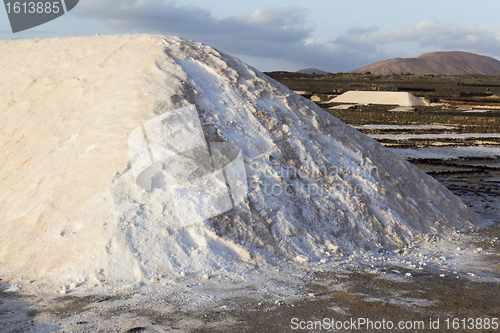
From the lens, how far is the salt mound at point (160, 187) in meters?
5.11

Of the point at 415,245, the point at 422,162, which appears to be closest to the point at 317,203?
the point at 415,245

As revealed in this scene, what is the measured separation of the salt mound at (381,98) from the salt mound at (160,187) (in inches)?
1285

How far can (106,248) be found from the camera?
4.93 metres

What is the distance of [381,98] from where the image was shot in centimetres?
4059

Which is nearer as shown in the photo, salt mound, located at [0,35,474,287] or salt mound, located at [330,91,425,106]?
salt mound, located at [0,35,474,287]

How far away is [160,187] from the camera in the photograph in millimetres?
5637

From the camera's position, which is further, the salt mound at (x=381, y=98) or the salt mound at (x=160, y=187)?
the salt mound at (x=381, y=98)

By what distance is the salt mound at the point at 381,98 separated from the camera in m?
39.0

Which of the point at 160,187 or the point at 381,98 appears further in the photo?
the point at 381,98

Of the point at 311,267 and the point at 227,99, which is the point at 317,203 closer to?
the point at 311,267

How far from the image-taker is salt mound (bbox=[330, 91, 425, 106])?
128 ft

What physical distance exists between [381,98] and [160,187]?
38043 mm

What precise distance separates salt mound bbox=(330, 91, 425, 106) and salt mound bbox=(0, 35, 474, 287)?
32626 millimetres

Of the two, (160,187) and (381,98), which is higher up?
(160,187)
